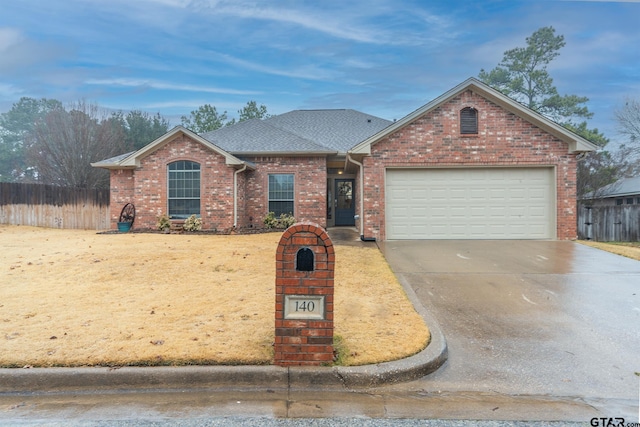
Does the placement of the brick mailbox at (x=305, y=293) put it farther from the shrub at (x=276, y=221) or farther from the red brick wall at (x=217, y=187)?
the shrub at (x=276, y=221)

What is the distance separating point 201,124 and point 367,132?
937 inches

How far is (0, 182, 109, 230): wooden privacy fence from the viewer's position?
17.4 m

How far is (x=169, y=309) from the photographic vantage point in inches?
201

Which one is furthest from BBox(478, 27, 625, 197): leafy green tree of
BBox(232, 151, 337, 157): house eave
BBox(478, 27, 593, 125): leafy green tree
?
BBox(232, 151, 337, 157): house eave

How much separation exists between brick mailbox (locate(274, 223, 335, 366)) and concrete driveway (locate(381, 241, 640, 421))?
2.87 ft

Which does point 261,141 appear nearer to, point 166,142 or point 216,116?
point 166,142

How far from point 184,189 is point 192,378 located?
39.1 feet

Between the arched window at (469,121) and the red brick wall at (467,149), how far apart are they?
12 cm

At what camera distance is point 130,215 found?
15000 mm

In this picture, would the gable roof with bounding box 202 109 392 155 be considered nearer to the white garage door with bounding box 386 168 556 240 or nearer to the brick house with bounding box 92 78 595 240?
the brick house with bounding box 92 78 595 240

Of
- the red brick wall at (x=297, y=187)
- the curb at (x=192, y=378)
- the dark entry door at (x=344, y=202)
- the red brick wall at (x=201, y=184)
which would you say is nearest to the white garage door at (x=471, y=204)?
the red brick wall at (x=297, y=187)

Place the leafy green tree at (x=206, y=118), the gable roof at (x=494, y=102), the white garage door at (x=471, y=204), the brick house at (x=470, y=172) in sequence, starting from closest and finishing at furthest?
the gable roof at (x=494, y=102), the brick house at (x=470, y=172), the white garage door at (x=471, y=204), the leafy green tree at (x=206, y=118)

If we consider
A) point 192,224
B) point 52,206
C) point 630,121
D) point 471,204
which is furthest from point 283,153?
point 630,121

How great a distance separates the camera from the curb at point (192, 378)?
328cm
